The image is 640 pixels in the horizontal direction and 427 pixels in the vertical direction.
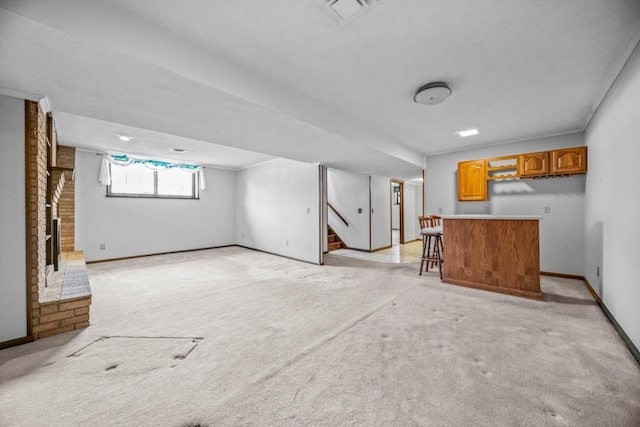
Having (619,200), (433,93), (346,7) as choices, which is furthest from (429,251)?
(346,7)

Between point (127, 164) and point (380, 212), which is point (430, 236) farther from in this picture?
point (127, 164)

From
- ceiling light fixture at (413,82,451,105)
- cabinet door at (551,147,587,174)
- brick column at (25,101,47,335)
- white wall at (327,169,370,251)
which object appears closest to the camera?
brick column at (25,101,47,335)

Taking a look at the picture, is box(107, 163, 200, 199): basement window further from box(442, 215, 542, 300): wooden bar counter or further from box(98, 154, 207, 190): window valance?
box(442, 215, 542, 300): wooden bar counter

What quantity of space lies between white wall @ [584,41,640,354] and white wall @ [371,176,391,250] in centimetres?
428

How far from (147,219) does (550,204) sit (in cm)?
843

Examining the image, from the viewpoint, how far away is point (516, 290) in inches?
128

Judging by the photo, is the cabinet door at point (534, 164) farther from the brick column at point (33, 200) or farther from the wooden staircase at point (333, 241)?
the brick column at point (33, 200)

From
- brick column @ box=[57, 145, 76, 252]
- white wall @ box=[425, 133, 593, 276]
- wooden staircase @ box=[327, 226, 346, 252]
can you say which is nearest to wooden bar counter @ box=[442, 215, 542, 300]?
white wall @ box=[425, 133, 593, 276]

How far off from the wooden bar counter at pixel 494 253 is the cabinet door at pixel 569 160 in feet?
4.81

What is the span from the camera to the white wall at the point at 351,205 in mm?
6949

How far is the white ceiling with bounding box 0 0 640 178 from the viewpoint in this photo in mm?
1599

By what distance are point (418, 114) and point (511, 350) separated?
111 inches

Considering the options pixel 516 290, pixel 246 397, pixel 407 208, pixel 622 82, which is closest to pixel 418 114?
pixel 622 82

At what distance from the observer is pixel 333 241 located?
7434 mm
